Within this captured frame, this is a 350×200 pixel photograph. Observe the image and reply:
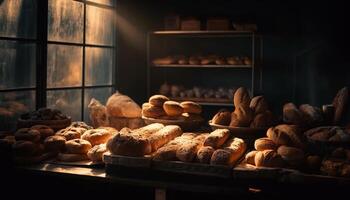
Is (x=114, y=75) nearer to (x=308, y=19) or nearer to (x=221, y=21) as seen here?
(x=221, y=21)

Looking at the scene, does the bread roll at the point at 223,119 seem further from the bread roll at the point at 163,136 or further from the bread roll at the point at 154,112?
the bread roll at the point at 154,112

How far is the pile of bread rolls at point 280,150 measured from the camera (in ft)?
6.79

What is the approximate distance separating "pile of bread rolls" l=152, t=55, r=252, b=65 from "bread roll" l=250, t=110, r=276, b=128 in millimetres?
3015

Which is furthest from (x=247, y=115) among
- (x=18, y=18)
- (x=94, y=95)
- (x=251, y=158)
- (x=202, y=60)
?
(x=202, y=60)

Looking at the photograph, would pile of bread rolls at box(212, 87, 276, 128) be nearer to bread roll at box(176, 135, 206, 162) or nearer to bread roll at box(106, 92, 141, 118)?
bread roll at box(176, 135, 206, 162)

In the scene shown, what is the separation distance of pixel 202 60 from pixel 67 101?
7.14 ft

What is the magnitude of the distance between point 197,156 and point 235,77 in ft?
12.8

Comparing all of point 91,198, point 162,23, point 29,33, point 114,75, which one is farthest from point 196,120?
point 162,23

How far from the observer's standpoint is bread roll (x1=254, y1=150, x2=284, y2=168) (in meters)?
2.07

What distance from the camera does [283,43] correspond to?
574 centimetres

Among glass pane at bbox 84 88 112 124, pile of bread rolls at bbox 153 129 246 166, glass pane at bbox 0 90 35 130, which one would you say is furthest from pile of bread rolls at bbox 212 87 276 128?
glass pane at bbox 84 88 112 124

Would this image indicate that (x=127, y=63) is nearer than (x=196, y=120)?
No

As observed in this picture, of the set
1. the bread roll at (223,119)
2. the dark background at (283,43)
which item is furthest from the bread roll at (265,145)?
the dark background at (283,43)

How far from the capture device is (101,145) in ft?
8.24
